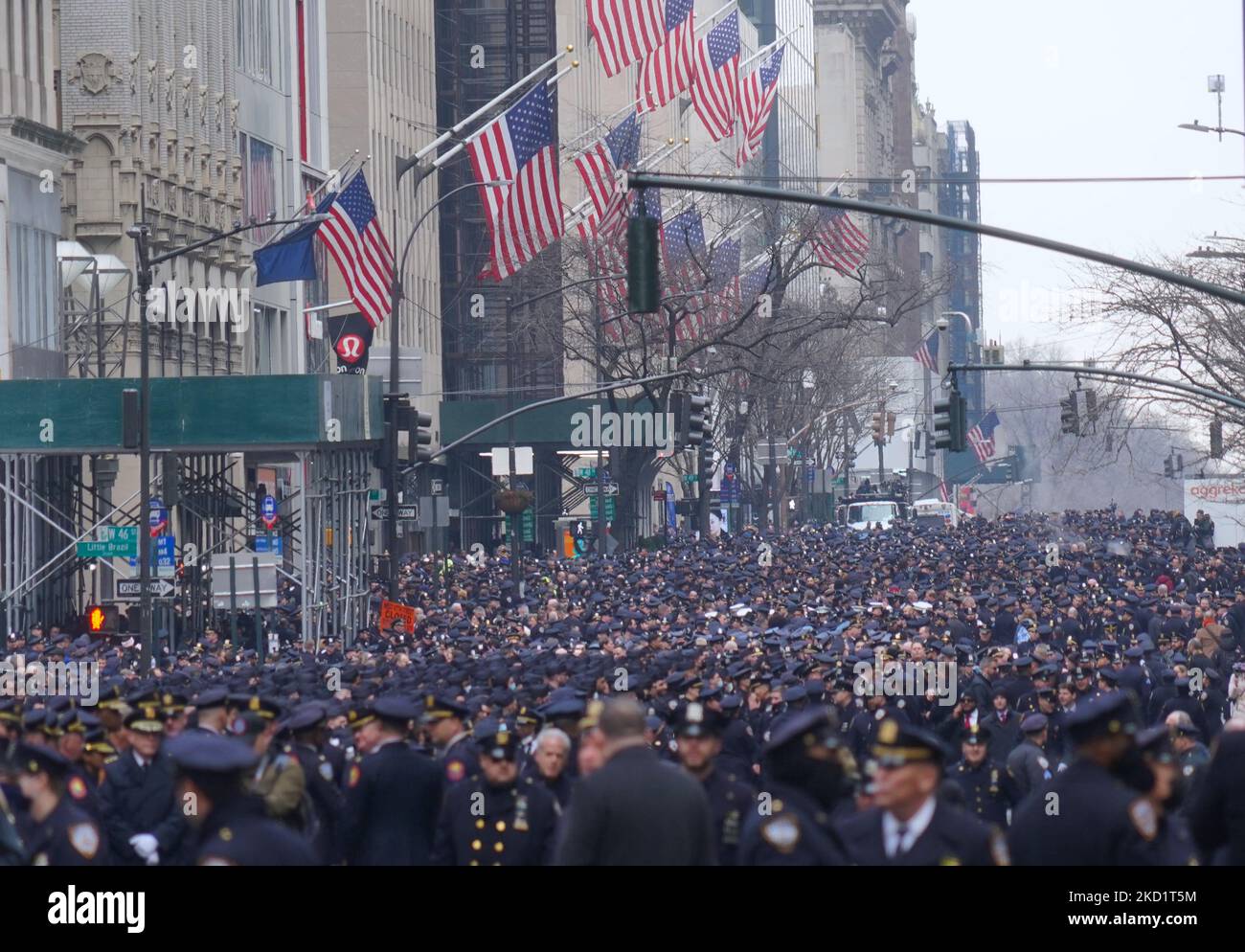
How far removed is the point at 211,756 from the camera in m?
7.47

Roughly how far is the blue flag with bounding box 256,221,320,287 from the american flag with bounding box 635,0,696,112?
1409 centimetres

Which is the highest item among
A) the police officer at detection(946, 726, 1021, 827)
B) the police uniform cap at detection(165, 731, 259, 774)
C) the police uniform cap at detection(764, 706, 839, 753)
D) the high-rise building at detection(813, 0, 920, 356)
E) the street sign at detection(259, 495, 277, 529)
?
the high-rise building at detection(813, 0, 920, 356)

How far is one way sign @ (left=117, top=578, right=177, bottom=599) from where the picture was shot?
1118 inches

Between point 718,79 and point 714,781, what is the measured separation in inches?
1593

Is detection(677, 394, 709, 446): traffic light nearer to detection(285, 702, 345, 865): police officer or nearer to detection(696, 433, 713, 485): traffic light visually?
detection(696, 433, 713, 485): traffic light

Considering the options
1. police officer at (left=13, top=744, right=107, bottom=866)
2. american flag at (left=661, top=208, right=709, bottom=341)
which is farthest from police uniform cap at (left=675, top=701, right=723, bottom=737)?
american flag at (left=661, top=208, right=709, bottom=341)

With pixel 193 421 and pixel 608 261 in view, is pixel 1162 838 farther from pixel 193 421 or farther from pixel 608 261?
pixel 608 261

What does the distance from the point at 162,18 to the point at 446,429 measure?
813 inches

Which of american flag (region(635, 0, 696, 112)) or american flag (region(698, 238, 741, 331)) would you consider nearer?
american flag (region(635, 0, 696, 112))

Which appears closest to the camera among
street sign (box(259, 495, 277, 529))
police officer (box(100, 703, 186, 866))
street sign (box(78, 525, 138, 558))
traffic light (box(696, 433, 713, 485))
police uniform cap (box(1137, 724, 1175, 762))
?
police uniform cap (box(1137, 724, 1175, 762))

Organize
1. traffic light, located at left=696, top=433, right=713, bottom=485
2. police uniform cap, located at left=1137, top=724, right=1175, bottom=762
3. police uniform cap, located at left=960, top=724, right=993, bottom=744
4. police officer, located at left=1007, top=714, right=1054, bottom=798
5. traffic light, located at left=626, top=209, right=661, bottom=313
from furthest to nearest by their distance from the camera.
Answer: traffic light, located at left=696, top=433, right=713, bottom=485 → traffic light, located at left=626, top=209, right=661, bottom=313 → police uniform cap, located at left=960, top=724, right=993, bottom=744 → police officer, located at left=1007, top=714, right=1054, bottom=798 → police uniform cap, located at left=1137, top=724, right=1175, bottom=762

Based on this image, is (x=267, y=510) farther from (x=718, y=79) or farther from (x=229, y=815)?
(x=229, y=815)
